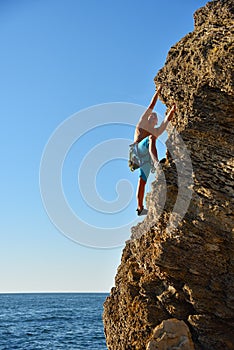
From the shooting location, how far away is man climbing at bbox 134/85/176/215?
12641 mm

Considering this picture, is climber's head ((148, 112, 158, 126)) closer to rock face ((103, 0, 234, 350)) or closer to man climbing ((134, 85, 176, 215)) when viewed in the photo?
man climbing ((134, 85, 176, 215))

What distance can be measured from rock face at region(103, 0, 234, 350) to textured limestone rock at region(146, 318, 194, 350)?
0.08m

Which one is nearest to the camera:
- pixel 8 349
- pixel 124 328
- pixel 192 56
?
pixel 192 56

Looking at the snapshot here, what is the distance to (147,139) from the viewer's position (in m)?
12.9

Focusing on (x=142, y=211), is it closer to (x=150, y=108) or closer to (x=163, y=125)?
(x=163, y=125)

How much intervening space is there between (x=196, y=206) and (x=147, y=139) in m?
2.51

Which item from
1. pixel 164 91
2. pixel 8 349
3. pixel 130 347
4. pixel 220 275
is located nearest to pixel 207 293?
pixel 220 275

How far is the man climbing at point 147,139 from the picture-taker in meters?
12.6

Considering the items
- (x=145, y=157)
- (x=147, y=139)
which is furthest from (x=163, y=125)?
(x=145, y=157)

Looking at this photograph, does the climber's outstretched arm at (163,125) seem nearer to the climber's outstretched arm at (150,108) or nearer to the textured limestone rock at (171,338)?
the climber's outstretched arm at (150,108)

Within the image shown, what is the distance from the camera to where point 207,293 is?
1171cm

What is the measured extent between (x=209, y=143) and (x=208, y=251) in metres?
2.80

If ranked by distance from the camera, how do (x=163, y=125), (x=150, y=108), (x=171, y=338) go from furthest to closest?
(x=150, y=108), (x=163, y=125), (x=171, y=338)

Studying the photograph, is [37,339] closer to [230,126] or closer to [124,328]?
[124,328]
